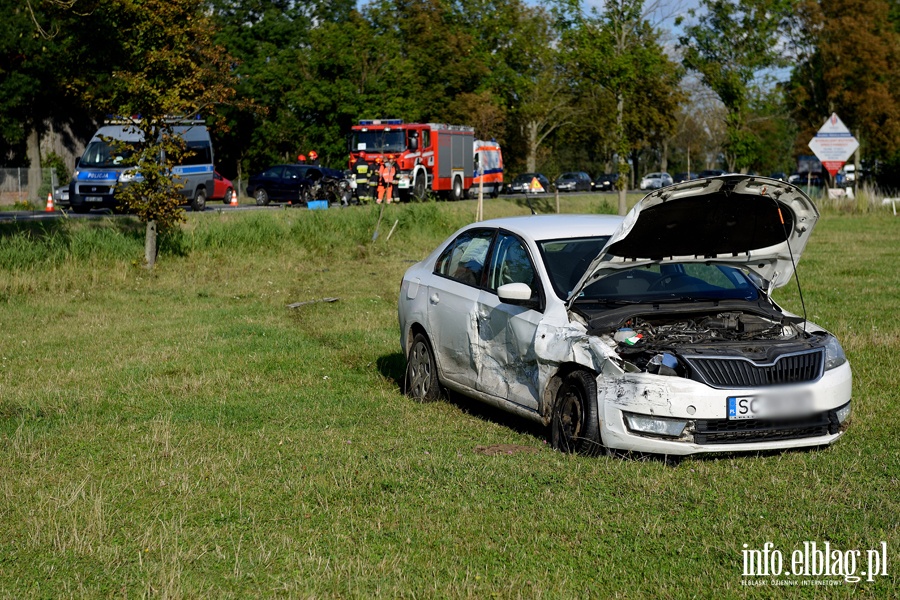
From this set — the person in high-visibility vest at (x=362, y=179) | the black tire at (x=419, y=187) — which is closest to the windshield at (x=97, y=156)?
the person in high-visibility vest at (x=362, y=179)

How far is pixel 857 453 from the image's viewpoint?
7234 mm

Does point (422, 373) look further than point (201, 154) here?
No

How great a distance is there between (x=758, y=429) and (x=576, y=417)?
1.15 meters

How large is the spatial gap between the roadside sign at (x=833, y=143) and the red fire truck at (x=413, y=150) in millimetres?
13160

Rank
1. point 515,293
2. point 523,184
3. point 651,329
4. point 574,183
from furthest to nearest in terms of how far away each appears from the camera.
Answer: point 574,183 → point 523,184 → point 515,293 → point 651,329

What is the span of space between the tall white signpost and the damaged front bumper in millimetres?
34568

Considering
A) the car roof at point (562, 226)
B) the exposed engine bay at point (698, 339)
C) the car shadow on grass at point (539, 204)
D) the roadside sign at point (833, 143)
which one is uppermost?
the roadside sign at point (833, 143)

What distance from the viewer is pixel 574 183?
6925 centimetres

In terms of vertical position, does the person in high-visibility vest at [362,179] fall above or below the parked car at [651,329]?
above

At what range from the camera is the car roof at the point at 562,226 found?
8539 millimetres

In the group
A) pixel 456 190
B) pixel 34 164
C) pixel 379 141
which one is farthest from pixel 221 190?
Result: pixel 34 164

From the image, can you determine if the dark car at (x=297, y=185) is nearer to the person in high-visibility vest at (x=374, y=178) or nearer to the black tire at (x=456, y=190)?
the person in high-visibility vest at (x=374, y=178)

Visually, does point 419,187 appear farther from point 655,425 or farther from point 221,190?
point 655,425

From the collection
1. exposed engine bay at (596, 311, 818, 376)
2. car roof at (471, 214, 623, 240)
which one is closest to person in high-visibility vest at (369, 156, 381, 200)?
car roof at (471, 214, 623, 240)
